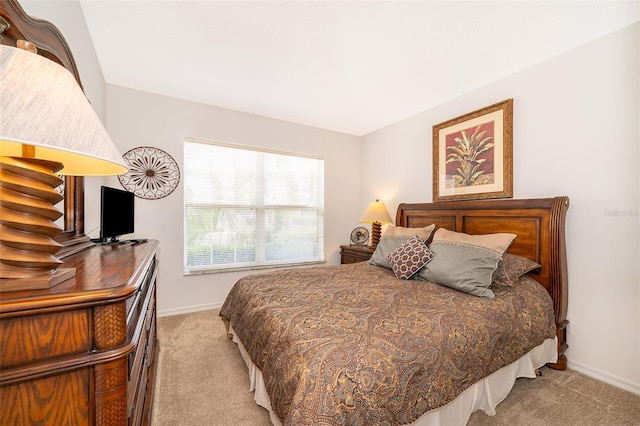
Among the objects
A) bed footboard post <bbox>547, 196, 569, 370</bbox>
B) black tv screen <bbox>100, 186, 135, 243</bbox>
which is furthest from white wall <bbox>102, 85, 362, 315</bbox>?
bed footboard post <bbox>547, 196, 569, 370</bbox>

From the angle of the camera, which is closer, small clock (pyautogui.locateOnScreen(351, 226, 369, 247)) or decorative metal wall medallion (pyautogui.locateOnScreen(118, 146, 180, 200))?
decorative metal wall medallion (pyautogui.locateOnScreen(118, 146, 180, 200))

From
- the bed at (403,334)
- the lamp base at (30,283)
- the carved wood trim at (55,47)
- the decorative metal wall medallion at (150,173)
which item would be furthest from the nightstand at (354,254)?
the lamp base at (30,283)

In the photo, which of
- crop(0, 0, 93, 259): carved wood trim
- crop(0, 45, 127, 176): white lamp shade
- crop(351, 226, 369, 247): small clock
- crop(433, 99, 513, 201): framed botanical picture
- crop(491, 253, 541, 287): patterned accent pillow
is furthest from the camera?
crop(351, 226, 369, 247): small clock

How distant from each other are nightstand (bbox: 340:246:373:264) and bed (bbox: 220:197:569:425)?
2.91 feet

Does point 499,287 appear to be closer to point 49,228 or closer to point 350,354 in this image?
point 350,354

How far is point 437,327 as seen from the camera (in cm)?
137

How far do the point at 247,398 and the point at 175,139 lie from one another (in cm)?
282

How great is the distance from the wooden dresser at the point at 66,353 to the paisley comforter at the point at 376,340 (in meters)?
0.62

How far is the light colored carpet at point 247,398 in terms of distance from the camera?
157 centimetres

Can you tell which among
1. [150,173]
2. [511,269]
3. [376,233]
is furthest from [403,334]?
[150,173]

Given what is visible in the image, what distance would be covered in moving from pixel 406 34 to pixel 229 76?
5.56 ft

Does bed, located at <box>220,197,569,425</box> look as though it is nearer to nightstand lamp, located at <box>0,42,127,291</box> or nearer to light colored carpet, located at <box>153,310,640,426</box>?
light colored carpet, located at <box>153,310,640,426</box>

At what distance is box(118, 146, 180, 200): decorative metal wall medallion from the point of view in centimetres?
295

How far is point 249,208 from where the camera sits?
12.0 feet
